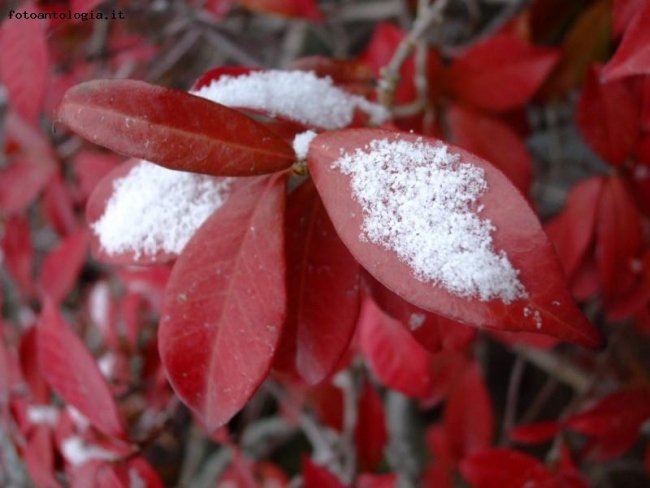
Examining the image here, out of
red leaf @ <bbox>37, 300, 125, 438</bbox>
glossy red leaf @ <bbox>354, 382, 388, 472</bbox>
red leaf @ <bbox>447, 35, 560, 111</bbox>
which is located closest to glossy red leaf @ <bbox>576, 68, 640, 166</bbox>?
red leaf @ <bbox>447, 35, 560, 111</bbox>

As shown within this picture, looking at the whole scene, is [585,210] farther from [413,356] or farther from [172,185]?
[172,185]

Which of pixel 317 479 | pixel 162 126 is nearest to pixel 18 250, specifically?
pixel 317 479

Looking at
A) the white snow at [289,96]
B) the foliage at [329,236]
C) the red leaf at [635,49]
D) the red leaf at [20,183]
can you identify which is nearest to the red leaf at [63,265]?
the foliage at [329,236]

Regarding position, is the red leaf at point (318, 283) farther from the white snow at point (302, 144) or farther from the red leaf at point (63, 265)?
the red leaf at point (63, 265)

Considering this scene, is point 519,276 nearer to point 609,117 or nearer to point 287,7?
point 609,117

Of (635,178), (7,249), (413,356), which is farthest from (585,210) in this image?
(7,249)
